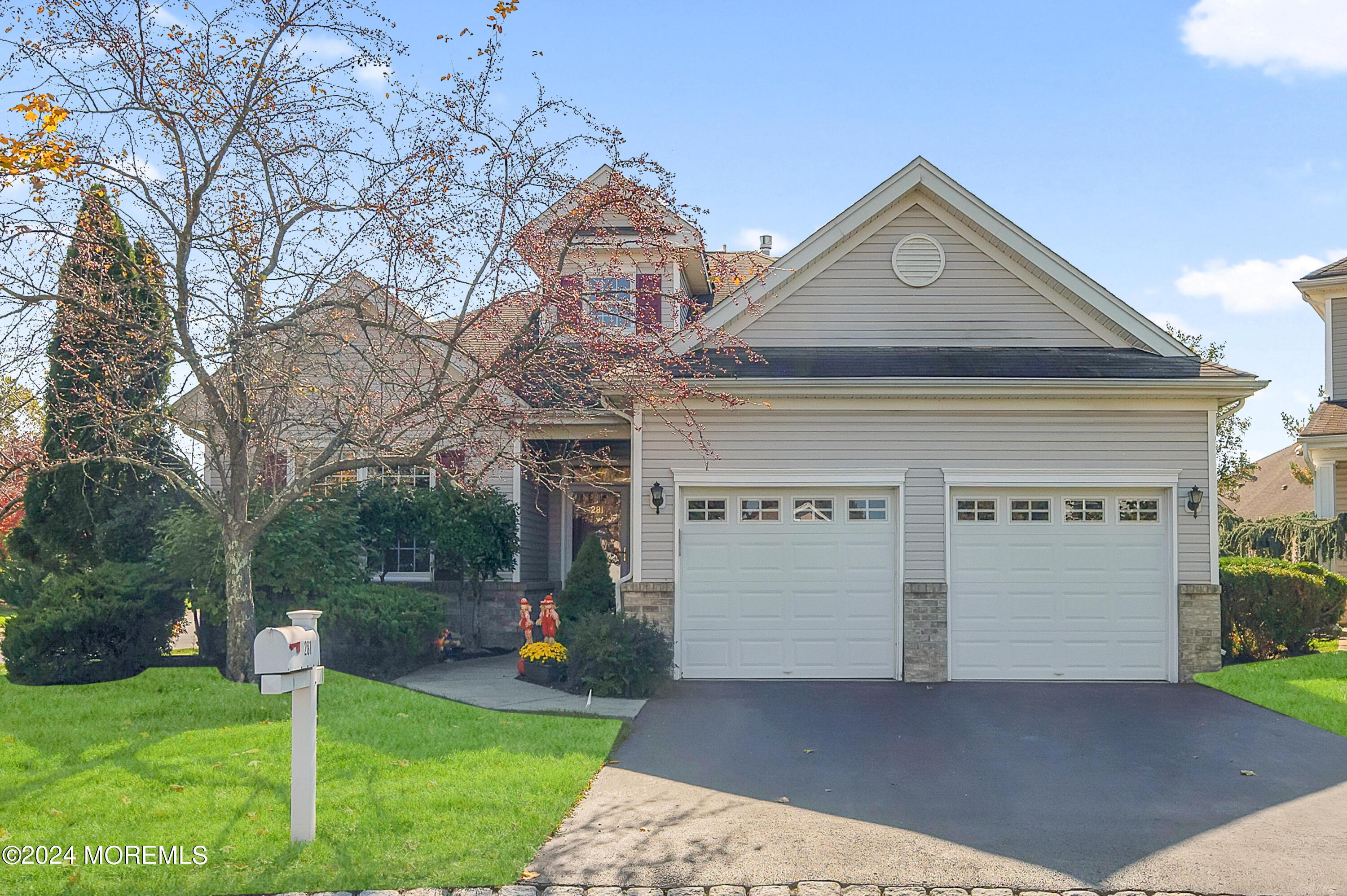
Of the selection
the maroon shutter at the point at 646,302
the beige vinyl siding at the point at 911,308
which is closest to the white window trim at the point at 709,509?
the beige vinyl siding at the point at 911,308

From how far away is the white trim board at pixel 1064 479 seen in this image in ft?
41.5

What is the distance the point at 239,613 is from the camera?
11.0m

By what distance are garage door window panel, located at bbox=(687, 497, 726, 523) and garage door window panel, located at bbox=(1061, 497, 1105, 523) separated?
4.05m

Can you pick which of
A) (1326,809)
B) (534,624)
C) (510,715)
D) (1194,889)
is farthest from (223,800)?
(534,624)

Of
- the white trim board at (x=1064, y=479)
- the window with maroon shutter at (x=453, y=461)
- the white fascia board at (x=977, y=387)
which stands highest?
the white fascia board at (x=977, y=387)

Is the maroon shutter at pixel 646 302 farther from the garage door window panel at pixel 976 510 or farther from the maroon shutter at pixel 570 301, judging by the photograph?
the garage door window panel at pixel 976 510

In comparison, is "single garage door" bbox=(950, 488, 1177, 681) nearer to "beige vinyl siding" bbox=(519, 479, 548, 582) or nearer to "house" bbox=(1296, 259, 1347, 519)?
"beige vinyl siding" bbox=(519, 479, 548, 582)

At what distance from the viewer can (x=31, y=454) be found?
12055 mm

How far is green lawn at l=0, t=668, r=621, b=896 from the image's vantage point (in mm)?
5742

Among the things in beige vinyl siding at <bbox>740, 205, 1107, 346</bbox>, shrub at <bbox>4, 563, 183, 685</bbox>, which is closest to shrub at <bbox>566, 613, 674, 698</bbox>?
beige vinyl siding at <bbox>740, 205, 1107, 346</bbox>

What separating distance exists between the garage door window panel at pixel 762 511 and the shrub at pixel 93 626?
22.1 ft

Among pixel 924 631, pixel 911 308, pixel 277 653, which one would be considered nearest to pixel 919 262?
pixel 911 308

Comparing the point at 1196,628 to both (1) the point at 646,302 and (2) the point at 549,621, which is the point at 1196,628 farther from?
(1) the point at 646,302

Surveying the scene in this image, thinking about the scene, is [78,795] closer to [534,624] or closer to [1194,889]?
[1194,889]
